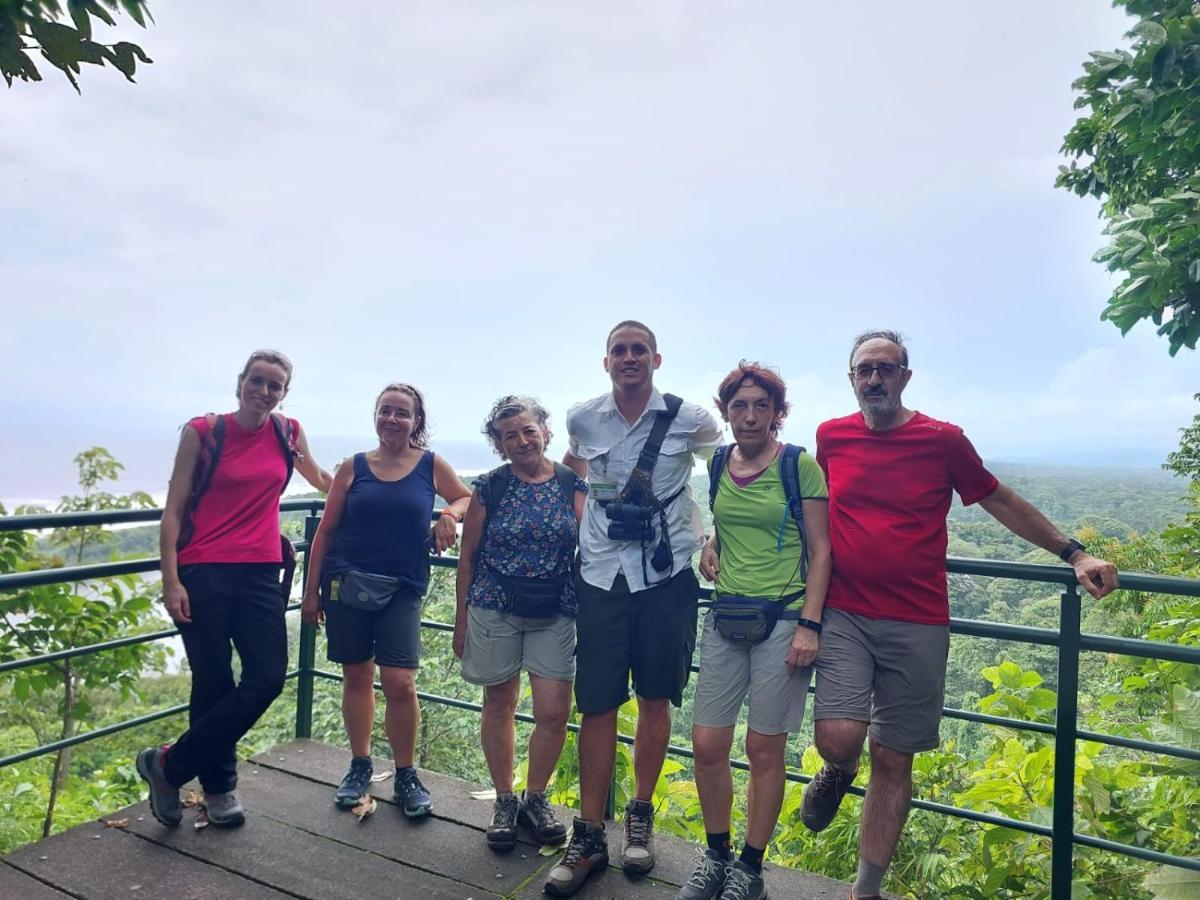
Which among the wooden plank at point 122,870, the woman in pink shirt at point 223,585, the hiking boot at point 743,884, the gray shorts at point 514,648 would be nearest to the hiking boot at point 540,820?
the gray shorts at point 514,648

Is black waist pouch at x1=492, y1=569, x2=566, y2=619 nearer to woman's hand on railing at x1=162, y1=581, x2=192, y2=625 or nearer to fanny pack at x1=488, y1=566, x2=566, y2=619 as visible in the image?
fanny pack at x1=488, y1=566, x2=566, y2=619

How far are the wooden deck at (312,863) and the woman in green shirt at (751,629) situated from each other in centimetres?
30

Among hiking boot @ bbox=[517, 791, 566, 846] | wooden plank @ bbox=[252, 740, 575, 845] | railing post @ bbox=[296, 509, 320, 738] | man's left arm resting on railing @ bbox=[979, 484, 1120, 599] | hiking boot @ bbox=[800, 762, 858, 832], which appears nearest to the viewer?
man's left arm resting on railing @ bbox=[979, 484, 1120, 599]

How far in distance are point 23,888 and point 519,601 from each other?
179 cm

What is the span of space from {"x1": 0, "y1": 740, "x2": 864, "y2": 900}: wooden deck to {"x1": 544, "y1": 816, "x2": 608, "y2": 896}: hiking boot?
5 centimetres

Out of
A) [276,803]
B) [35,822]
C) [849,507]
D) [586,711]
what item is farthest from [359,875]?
[35,822]

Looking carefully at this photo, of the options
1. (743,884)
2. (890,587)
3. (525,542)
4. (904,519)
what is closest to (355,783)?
(525,542)

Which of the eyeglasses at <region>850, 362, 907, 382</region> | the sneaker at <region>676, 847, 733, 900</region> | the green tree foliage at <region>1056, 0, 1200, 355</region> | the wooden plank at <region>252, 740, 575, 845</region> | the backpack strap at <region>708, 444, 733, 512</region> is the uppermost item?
the green tree foliage at <region>1056, 0, 1200, 355</region>

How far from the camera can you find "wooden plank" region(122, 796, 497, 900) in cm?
243

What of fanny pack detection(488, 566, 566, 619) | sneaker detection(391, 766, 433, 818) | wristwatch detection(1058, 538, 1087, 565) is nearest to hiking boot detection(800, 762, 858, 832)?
wristwatch detection(1058, 538, 1087, 565)

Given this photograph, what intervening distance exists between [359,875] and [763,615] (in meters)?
1.62

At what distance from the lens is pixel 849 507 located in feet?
7.59

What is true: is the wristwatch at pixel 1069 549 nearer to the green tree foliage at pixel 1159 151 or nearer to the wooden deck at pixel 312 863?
the wooden deck at pixel 312 863

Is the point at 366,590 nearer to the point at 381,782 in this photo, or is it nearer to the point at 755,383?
the point at 381,782
